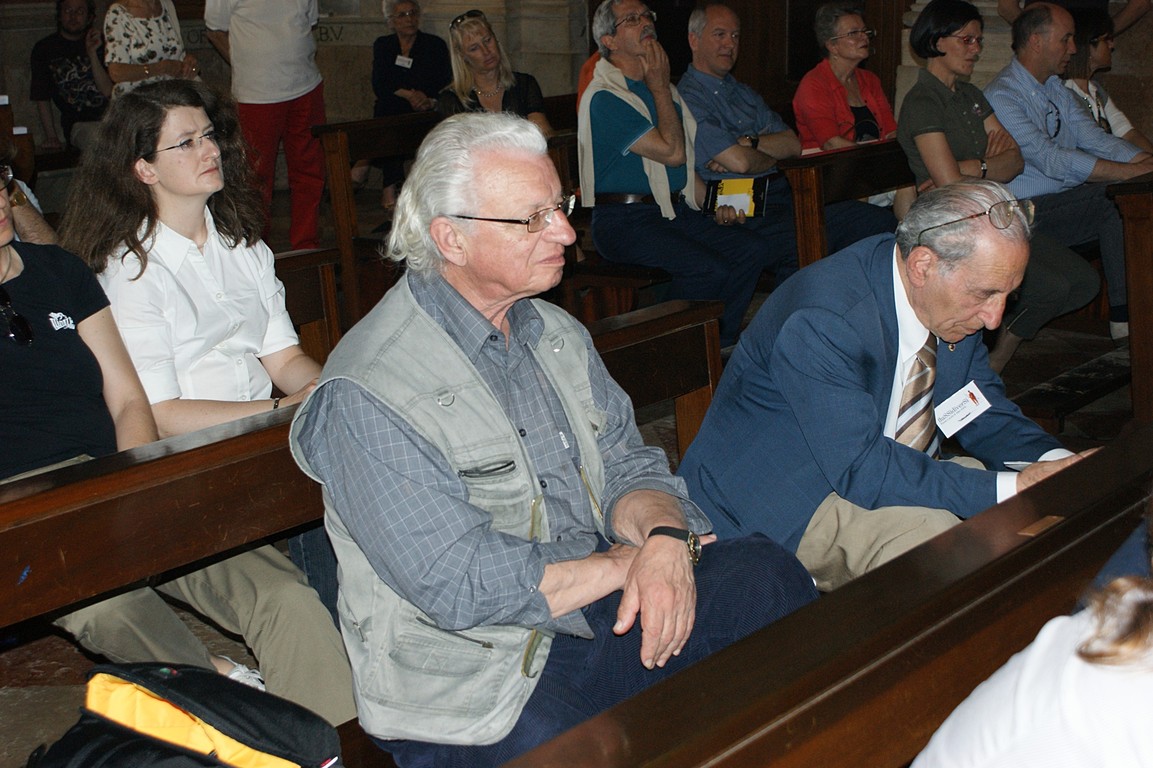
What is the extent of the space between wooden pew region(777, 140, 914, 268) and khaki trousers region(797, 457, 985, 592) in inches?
63.2

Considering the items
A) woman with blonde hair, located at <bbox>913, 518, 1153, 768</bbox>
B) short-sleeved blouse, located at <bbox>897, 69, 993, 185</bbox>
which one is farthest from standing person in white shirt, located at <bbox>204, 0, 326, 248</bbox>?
woman with blonde hair, located at <bbox>913, 518, 1153, 768</bbox>

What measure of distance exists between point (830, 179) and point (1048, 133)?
4.08 ft

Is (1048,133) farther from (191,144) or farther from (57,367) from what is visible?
(57,367)

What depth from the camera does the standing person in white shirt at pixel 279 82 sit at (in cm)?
561

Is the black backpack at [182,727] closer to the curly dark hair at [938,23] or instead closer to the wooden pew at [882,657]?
the wooden pew at [882,657]

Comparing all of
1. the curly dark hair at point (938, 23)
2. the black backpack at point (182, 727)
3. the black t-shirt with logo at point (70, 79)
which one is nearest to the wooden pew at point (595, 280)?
the curly dark hair at point (938, 23)

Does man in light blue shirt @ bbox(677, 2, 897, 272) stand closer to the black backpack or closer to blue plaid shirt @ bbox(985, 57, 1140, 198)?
blue plaid shirt @ bbox(985, 57, 1140, 198)

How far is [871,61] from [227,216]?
5.20 meters

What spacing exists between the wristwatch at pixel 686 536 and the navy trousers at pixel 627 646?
0.16 ft

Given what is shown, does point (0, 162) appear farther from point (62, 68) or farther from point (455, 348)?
point (62, 68)

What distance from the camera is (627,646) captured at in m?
1.84

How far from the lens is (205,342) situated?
8.64 ft

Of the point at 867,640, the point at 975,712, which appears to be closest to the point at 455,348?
the point at 867,640

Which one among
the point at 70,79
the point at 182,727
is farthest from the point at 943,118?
the point at 70,79
